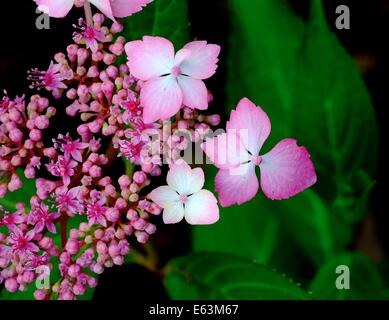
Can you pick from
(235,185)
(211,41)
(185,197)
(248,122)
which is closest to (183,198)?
(185,197)

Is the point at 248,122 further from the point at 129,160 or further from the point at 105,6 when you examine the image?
the point at 105,6

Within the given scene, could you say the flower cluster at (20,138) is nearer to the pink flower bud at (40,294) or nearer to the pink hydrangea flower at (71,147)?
the pink hydrangea flower at (71,147)

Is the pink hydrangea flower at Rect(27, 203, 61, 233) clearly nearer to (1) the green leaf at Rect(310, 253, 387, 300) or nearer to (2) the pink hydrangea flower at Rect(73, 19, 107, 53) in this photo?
(2) the pink hydrangea flower at Rect(73, 19, 107, 53)

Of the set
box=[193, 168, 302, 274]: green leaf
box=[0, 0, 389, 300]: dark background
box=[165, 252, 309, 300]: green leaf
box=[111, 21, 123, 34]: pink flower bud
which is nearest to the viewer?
box=[111, 21, 123, 34]: pink flower bud

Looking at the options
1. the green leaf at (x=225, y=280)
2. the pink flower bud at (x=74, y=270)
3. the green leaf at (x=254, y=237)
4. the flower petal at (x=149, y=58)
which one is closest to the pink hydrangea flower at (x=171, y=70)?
the flower petal at (x=149, y=58)

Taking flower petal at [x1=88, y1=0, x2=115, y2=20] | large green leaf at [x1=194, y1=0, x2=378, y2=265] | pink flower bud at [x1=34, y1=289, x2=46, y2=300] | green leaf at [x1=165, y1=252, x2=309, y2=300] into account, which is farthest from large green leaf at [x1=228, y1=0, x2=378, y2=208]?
pink flower bud at [x1=34, y1=289, x2=46, y2=300]
